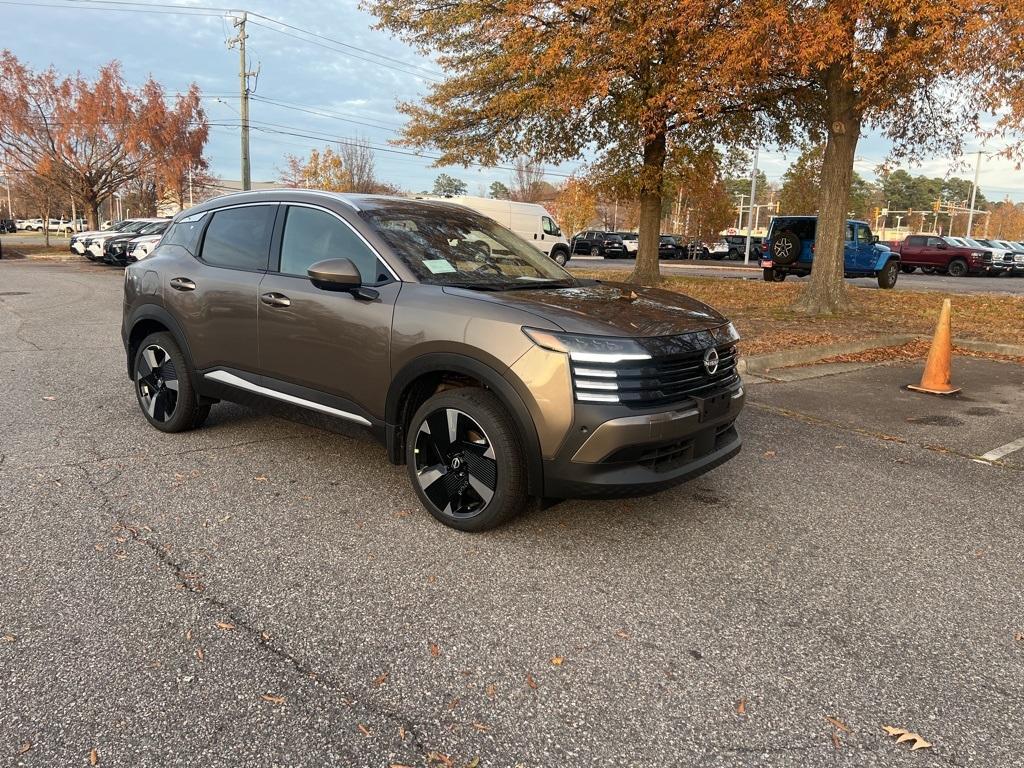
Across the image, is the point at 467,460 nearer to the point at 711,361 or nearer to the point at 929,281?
the point at 711,361

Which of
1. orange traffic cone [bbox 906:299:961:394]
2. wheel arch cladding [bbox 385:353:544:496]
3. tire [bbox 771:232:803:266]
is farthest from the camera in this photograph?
tire [bbox 771:232:803:266]

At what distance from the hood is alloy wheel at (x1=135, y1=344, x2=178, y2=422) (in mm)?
2552

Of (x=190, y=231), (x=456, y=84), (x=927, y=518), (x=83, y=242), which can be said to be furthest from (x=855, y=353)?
(x=83, y=242)

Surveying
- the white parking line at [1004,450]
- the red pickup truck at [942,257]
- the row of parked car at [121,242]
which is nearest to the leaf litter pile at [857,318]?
the white parking line at [1004,450]

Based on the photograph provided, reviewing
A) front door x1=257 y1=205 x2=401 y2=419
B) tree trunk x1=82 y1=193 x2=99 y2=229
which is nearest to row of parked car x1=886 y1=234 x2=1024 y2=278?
front door x1=257 y1=205 x2=401 y2=419

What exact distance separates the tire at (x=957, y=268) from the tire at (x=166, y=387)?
35026 mm

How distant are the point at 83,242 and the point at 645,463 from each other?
27824 mm

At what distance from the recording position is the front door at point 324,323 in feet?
12.8

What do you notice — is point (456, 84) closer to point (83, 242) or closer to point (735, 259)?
point (83, 242)

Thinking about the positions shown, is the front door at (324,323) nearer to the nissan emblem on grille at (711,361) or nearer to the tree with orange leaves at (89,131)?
the nissan emblem on grille at (711,361)

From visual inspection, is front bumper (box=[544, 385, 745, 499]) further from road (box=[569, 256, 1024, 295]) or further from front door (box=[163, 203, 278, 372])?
road (box=[569, 256, 1024, 295])

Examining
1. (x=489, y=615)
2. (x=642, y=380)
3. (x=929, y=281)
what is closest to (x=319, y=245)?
(x=642, y=380)

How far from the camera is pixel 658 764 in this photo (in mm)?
2145

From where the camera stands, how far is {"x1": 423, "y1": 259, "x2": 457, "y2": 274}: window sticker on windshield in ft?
13.3
